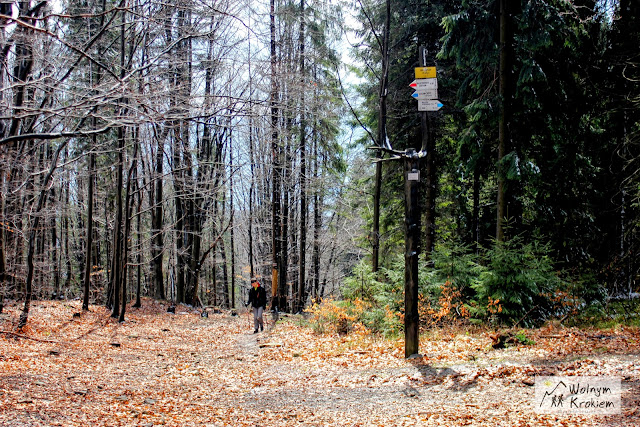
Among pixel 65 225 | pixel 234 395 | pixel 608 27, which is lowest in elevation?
pixel 234 395

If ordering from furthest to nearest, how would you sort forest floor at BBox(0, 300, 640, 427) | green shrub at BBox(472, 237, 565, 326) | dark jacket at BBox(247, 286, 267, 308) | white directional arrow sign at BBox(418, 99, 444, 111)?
dark jacket at BBox(247, 286, 267, 308)
green shrub at BBox(472, 237, 565, 326)
white directional arrow sign at BBox(418, 99, 444, 111)
forest floor at BBox(0, 300, 640, 427)

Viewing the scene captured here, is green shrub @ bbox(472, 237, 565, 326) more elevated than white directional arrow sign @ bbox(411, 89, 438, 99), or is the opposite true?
white directional arrow sign @ bbox(411, 89, 438, 99)

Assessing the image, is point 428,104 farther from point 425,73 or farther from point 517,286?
point 517,286

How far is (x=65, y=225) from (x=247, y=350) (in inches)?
886

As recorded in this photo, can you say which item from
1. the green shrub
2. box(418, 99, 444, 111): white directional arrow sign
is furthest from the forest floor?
box(418, 99, 444, 111): white directional arrow sign

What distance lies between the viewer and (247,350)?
1130cm

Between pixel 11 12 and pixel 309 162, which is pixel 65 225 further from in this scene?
pixel 11 12

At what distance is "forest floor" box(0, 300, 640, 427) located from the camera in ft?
17.4

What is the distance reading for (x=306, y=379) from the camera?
25.6 ft

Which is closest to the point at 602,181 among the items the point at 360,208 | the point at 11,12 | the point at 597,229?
the point at 597,229

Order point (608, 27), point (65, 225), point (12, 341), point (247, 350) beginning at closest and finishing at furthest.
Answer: point (12, 341)
point (608, 27)
point (247, 350)
point (65, 225)

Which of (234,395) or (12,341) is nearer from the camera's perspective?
(234,395)

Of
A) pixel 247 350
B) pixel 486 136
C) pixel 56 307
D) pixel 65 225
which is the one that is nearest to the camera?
pixel 247 350

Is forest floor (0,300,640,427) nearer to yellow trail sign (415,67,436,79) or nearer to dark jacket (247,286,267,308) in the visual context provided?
dark jacket (247,286,267,308)
